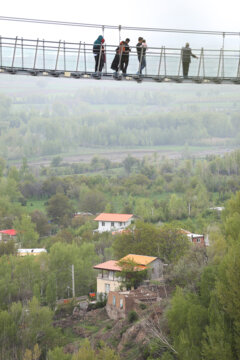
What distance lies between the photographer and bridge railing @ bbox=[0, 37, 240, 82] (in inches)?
1011

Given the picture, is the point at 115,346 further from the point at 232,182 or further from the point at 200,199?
the point at 232,182

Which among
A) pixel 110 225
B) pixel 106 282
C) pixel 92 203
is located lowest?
pixel 92 203

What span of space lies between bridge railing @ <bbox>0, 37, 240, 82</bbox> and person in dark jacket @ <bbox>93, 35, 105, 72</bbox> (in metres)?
0.16

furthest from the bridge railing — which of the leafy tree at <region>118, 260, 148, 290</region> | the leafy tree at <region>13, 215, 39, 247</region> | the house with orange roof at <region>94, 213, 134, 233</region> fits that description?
the house with orange roof at <region>94, 213, 134, 233</region>

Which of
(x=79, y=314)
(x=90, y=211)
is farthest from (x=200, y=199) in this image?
(x=79, y=314)

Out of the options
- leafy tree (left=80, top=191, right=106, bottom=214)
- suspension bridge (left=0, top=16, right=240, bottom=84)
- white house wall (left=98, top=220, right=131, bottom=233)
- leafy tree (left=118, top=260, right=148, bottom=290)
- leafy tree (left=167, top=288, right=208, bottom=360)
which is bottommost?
leafy tree (left=80, top=191, right=106, bottom=214)

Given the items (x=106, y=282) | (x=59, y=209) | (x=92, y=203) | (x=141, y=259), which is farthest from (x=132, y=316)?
(x=92, y=203)

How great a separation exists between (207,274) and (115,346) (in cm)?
1034

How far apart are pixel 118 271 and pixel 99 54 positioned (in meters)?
29.5

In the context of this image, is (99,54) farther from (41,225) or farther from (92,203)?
(92,203)

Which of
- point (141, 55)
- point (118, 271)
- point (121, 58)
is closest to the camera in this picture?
point (141, 55)

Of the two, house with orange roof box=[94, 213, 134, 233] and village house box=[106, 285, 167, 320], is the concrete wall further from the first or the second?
house with orange roof box=[94, 213, 134, 233]

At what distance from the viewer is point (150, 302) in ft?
151

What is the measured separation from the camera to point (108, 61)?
27.0m
